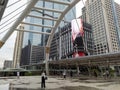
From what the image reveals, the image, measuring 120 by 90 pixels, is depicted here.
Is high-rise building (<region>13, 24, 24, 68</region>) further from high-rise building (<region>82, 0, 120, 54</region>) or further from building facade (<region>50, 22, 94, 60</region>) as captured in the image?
high-rise building (<region>82, 0, 120, 54</region>)

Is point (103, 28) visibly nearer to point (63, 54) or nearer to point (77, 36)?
point (63, 54)

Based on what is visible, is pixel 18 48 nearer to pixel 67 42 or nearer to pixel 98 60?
pixel 67 42

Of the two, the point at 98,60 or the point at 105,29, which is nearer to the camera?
the point at 98,60

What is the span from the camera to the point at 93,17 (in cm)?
11844

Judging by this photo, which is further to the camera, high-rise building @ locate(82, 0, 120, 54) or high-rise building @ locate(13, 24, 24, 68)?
high-rise building @ locate(13, 24, 24, 68)

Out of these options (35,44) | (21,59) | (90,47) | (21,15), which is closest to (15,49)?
(21,59)

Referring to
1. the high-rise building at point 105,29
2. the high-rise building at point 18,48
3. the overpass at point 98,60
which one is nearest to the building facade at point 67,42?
the high-rise building at point 105,29

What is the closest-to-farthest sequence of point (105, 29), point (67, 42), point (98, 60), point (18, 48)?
point (98, 60) < point (67, 42) < point (105, 29) < point (18, 48)

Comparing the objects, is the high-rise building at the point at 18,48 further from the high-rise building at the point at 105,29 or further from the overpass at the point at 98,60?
the overpass at the point at 98,60

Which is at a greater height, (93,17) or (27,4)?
(93,17)

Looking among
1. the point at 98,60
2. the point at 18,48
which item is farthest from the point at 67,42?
the point at 98,60

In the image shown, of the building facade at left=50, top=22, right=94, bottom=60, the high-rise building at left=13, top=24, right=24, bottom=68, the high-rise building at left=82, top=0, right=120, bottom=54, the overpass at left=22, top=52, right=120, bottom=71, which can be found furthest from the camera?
the high-rise building at left=13, top=24, right=24, bottom=68

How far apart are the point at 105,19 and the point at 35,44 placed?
61151 millimetres

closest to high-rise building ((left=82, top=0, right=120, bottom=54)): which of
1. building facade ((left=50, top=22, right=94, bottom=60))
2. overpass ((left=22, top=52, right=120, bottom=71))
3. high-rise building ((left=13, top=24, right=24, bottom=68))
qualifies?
building facade ((left=50, top=22, right=94, bottom=60))
